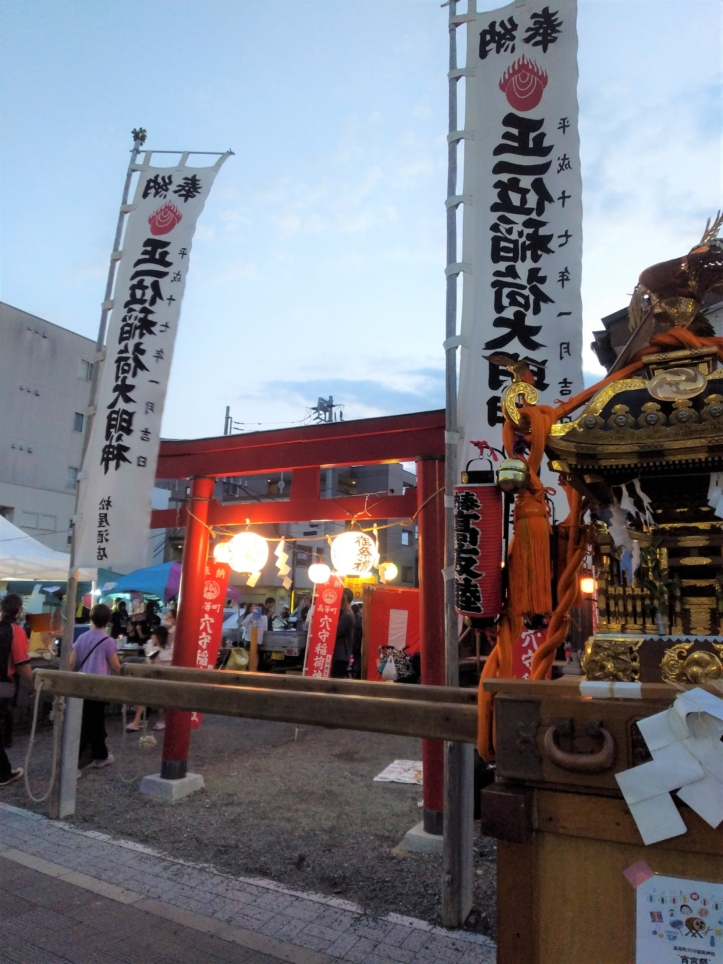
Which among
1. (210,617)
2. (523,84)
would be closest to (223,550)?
(210,617)

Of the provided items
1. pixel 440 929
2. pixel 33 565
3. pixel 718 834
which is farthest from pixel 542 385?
pixel 33 565

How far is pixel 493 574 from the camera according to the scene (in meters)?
2.43

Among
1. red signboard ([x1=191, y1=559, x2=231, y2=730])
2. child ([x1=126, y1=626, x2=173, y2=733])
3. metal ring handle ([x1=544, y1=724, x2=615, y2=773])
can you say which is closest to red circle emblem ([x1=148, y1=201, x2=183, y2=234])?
red signboard ([x1=191, y1=559, x2=231, y2=730])

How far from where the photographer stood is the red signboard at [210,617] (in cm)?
721

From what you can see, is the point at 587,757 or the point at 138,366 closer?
the point at 587,757

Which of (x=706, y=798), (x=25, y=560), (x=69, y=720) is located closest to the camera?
(x=706, y=798)

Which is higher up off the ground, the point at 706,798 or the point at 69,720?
the point at 706,798

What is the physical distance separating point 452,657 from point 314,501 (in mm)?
3309

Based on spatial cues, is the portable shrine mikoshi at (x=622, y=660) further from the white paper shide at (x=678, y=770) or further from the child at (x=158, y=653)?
the child at (x=158, y=653)

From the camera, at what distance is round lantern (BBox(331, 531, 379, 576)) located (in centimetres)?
832

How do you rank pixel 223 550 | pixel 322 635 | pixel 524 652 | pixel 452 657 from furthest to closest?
pixel 322 635
pixel 223 550
pixel 524 652
pixel 452 657

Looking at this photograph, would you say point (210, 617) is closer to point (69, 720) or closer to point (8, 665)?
point (69, 720)

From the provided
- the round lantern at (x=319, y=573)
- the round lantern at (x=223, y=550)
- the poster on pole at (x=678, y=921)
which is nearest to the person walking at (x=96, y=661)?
the round lantern at (x=223, y=550)

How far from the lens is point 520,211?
14.4ft
